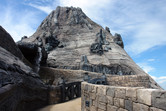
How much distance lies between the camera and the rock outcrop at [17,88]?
162 inches

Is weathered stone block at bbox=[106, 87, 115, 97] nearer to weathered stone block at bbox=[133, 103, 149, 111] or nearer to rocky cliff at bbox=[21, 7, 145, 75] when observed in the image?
weathered stone block at bbox=[133, 103, 149, 111]

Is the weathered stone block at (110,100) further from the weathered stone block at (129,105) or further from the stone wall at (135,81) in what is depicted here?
the stone wall at (135,81)

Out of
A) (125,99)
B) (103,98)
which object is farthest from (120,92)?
(103,98)

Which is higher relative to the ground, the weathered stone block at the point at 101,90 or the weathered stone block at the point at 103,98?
the weathered stone block at the point at 101,90

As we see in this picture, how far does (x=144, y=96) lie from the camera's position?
8.56 ft

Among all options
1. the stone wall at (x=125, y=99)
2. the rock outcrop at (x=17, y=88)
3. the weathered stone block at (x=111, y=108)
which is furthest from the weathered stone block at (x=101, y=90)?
the rock outcrop at (x=17, y=88)

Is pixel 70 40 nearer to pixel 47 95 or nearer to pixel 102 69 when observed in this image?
pixel 102 69

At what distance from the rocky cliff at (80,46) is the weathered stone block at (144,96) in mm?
28831

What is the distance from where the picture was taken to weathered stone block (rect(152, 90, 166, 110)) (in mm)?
2178

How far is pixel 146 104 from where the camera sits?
8.38ft

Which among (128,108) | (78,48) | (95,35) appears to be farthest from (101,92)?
(95,35)

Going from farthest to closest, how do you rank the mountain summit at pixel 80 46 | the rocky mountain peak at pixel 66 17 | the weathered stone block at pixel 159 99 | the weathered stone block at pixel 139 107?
the rocky mountain peak at pixel 66 17, the mountain summit at pixel 80 46, the weathered stone block at pixel 139 107, the weathered stone block at pixel 159 99

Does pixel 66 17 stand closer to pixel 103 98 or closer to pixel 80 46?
pixel 80 46

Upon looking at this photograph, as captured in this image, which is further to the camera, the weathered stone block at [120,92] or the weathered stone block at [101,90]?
the weathered stone block at [101,90]
